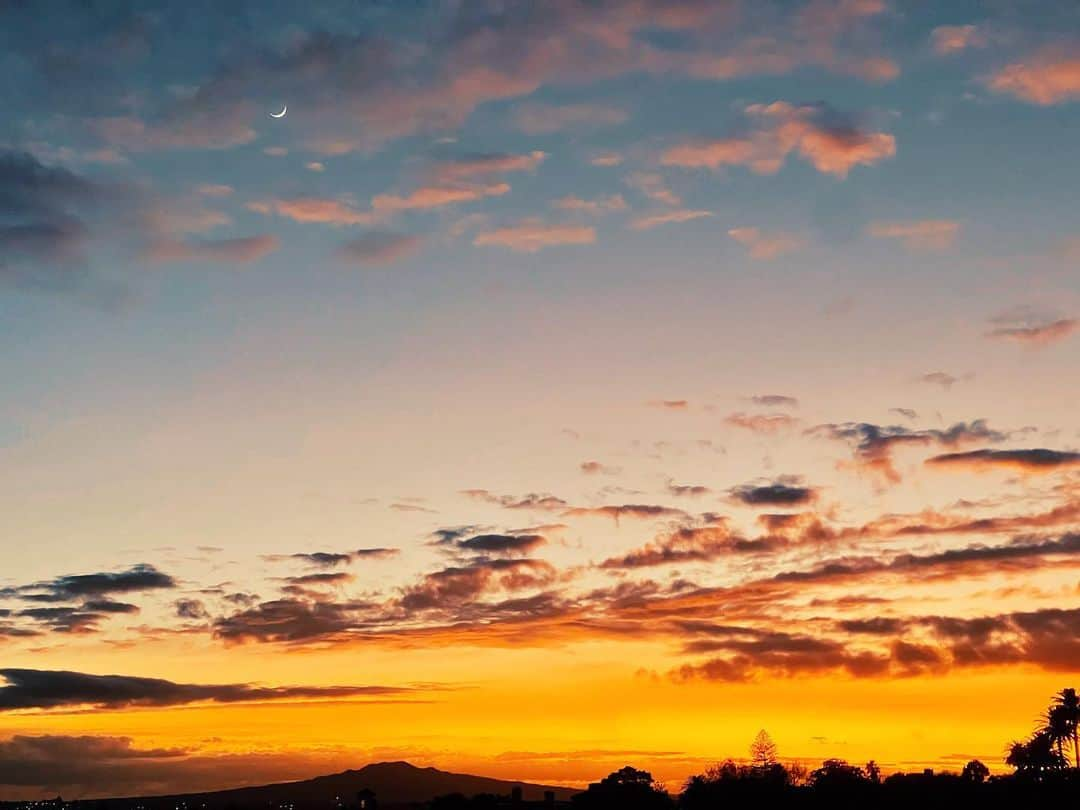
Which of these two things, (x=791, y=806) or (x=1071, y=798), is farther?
(x=791, y=806)

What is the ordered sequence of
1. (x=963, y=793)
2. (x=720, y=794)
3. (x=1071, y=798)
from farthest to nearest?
(x=720, y=794) < (x=963, y=793) < (x=1071, y=798)

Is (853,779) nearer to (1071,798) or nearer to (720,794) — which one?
(720,794)

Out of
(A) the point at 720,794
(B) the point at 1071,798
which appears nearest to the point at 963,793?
(B) the point at 1071,798

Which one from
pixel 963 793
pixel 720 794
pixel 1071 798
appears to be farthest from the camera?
pixel 720 794

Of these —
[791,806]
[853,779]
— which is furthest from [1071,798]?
[853,779]

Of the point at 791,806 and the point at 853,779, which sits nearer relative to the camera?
the point at 791,806

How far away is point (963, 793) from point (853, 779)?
30621 mm

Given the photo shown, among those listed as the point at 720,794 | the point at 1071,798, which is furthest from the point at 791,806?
the point at 1071,798

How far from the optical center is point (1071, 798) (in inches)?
5851

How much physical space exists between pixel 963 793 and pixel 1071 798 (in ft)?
69.2

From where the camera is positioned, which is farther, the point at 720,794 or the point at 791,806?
the point at 720,794

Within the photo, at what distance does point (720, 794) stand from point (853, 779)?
74.9 feet

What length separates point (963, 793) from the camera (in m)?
168

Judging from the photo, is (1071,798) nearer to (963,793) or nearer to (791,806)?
(963,793)
